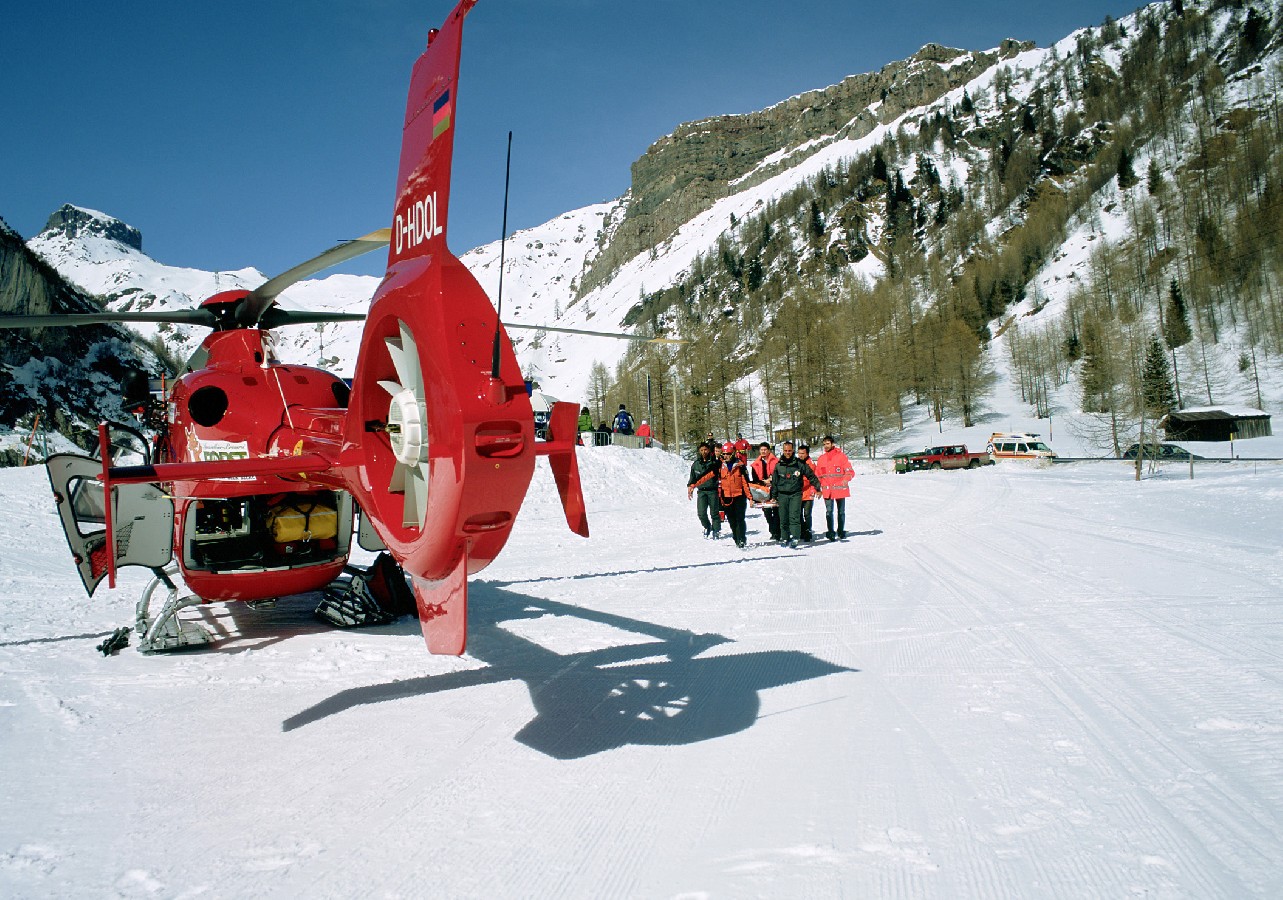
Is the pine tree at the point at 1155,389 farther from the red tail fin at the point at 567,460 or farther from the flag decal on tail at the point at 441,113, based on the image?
the flag decal on tail at the point at 441,113

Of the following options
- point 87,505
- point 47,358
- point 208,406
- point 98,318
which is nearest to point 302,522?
point 208,406

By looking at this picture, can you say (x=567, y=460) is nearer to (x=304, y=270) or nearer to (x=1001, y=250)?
(x=304, y=270)

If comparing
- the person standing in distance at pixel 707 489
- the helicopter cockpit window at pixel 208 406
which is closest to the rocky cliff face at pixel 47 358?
the person standing in distance at pixel 707 489

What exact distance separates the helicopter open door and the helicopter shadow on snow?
251 centimetres

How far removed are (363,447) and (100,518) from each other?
154 inches

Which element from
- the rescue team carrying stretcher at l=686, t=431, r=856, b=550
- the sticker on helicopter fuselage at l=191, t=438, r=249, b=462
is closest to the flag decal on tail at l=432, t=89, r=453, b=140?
the sticker on helicopter fuselage at l=191, t=438, r=249, b=462

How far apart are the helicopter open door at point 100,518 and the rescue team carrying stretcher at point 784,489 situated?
899 centimetres

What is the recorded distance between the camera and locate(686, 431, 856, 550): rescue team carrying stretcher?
44.1ft

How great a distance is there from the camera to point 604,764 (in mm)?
3939

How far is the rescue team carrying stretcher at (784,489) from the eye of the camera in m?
13.4

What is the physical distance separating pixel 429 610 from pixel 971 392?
6889cm

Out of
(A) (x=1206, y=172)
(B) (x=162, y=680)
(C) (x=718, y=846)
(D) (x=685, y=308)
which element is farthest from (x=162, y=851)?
(D) (x=685, y=308)

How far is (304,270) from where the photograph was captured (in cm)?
589

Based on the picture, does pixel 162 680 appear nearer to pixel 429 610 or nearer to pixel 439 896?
pixel 429 610
